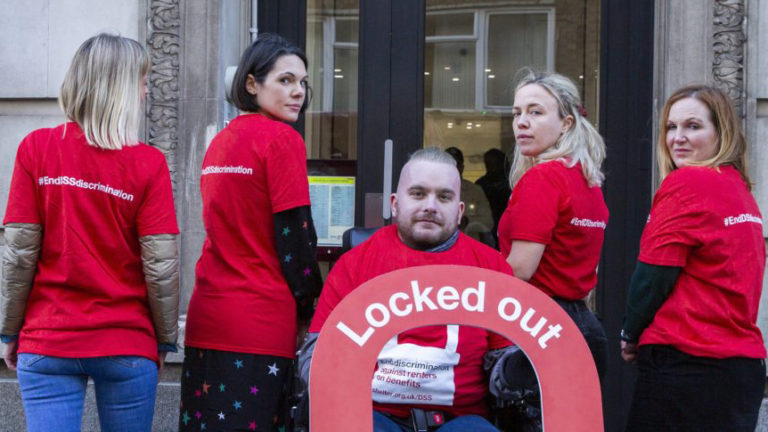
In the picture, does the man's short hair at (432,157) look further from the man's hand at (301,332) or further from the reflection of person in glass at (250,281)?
the man's hand at (301,332)

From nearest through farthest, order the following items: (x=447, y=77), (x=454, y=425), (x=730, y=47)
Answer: (x=454, y=425) → (x=730, y=47) → (x=447, y=77)

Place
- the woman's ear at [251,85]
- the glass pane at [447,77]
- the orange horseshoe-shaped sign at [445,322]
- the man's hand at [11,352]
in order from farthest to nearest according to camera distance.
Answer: the glass pane at [447,77]
the woman's ear at [251,85]
the man's hand at [11,352]
the orange horseshoe-shaped sign at [445,322]

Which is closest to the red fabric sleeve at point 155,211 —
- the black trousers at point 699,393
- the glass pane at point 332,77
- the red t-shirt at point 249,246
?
the red t-shirt at point 249,246

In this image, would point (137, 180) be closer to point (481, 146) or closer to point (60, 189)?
point (60, 189)

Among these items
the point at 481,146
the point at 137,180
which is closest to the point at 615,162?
the point at 481,146

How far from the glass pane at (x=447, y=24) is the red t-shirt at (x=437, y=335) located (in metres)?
3.04

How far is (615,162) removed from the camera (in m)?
5.66

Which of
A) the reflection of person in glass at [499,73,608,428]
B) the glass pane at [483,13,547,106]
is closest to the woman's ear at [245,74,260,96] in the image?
the reflection of person in glass at [499,73,608,428]

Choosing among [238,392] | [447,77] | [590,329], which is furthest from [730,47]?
[238,392]

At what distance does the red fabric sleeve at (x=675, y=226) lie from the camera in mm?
3102

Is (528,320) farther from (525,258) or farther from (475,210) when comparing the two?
(475,210)

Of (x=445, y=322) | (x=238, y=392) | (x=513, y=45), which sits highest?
(x=513, y=45)

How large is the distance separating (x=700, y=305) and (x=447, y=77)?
10.2 ft

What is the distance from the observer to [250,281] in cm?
333
